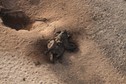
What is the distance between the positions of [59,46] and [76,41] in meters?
0.62

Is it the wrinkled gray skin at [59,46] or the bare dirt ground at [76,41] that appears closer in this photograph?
the bare dirt ground at [76,41]

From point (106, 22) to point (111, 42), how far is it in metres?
0.81

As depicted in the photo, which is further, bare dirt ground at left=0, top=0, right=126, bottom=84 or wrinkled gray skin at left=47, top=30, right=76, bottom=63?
wrinkled gray skin at left=47, top=30, right=76, bottom=63

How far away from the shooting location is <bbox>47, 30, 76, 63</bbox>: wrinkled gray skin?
28.8 feet

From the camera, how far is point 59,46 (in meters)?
9.02

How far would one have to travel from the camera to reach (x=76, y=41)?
9.34 meters

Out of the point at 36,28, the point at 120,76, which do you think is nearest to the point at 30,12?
the point at 36,28

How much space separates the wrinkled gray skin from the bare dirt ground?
0.62 feet

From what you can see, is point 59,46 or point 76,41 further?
point 76,41

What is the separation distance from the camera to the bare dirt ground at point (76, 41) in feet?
27.0

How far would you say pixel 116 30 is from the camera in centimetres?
980

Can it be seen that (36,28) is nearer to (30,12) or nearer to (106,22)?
(30,12)

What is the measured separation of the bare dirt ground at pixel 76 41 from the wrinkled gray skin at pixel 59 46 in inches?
7.4

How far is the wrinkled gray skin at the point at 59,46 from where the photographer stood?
8.78m
